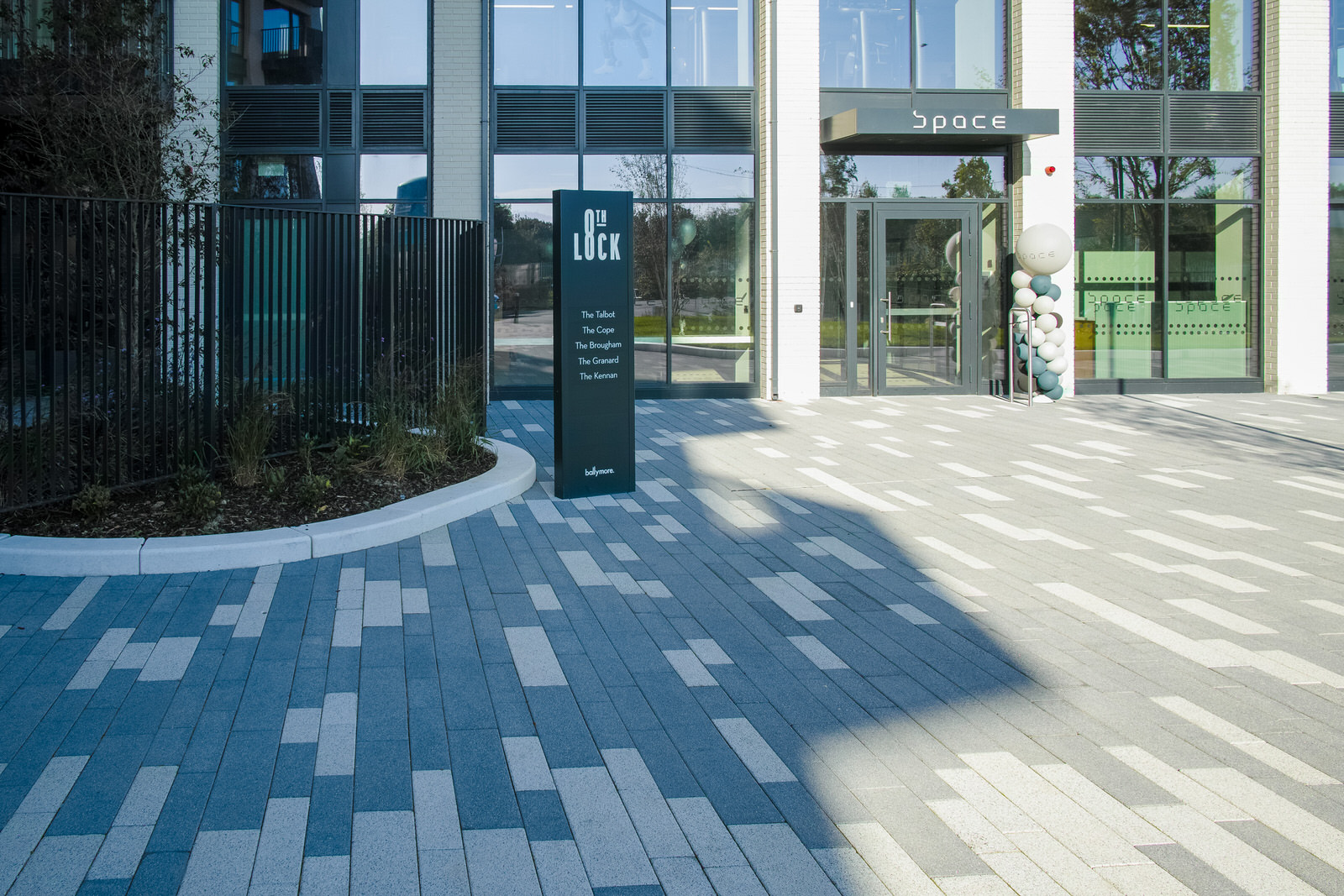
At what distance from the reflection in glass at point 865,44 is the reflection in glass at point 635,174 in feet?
9.16

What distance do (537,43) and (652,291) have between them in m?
4.02

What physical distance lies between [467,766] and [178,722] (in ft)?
4.20

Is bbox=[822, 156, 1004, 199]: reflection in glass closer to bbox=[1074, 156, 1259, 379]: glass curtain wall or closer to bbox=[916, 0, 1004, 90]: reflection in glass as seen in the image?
bbox=[916, 0, 1004, 90]: reflection in glass

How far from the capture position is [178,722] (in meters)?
4.62

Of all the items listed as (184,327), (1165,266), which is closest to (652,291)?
(1165,266)

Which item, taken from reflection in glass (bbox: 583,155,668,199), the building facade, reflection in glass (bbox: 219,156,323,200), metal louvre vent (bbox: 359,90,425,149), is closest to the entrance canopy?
the building facade

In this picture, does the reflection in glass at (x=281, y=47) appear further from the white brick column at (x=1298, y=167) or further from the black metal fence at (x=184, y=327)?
the white brick column at (x=1298, y=167)

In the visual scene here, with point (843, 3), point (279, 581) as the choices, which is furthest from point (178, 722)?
point (843, 3)

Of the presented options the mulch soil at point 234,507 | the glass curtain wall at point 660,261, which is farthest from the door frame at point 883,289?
the mulch soil at point 234,507

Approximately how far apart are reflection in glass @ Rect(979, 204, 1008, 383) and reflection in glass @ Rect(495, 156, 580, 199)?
6246mm

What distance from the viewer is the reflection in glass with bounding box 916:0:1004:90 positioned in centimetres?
1758

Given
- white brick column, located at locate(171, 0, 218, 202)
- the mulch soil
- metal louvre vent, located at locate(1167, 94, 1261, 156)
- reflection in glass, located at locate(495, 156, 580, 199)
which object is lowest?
the mulch soil

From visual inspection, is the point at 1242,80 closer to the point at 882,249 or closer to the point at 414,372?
the point at 882,249

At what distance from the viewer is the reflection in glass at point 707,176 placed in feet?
57.5
